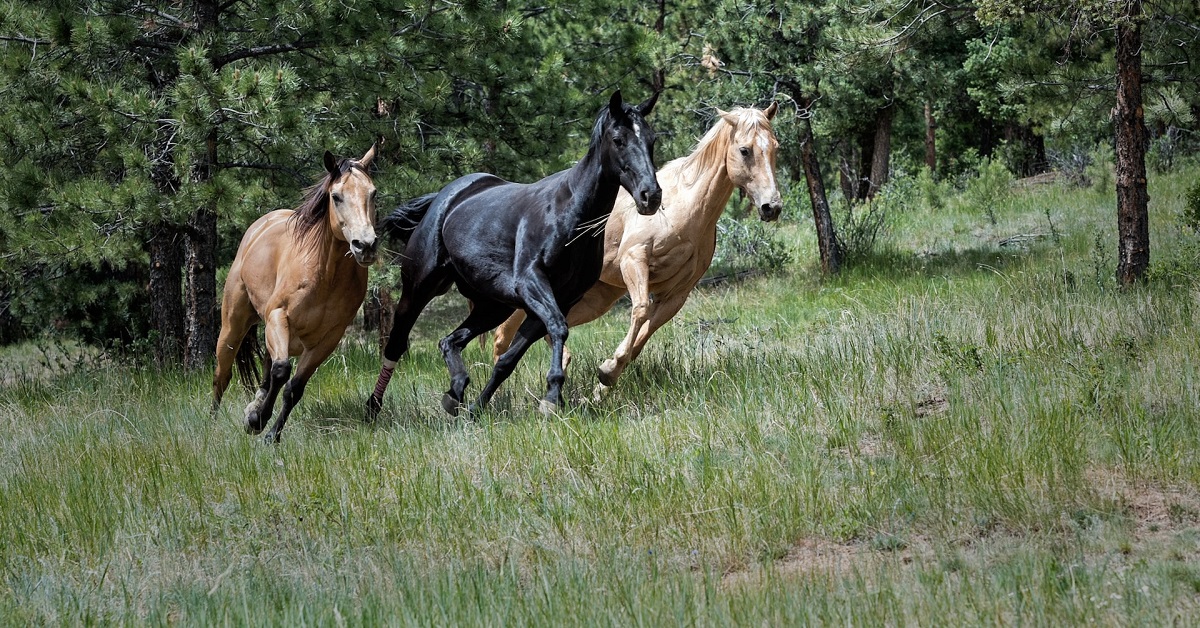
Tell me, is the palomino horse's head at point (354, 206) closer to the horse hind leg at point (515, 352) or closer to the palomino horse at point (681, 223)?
the horse hind leg at point (515, 352)

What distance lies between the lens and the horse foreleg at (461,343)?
7203 mm

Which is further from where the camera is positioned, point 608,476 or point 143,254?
point 143,254

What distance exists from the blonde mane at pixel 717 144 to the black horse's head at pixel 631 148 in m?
1.40

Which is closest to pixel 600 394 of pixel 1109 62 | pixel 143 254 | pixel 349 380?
pixel 349 380

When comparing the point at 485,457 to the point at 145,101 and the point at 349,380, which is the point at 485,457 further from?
the point at 145,101

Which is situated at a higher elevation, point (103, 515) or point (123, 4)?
point (123, 4)

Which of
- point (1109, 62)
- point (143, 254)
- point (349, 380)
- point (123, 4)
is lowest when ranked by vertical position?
point (349, 380)

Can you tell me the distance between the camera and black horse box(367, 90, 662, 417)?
262 inches

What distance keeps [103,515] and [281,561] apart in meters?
1.33

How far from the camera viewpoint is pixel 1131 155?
345 inches

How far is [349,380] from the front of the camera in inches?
389

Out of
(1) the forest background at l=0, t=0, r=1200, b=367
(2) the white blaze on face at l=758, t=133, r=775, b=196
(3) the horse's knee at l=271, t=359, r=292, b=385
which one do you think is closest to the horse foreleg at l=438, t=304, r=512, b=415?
(3) the horse's knee at l=271, t=359, r=292, b=385

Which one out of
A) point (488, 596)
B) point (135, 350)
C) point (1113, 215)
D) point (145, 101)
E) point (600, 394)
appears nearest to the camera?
point (488, 596)

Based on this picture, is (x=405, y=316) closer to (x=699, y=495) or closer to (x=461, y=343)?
(x=461, y=343)
